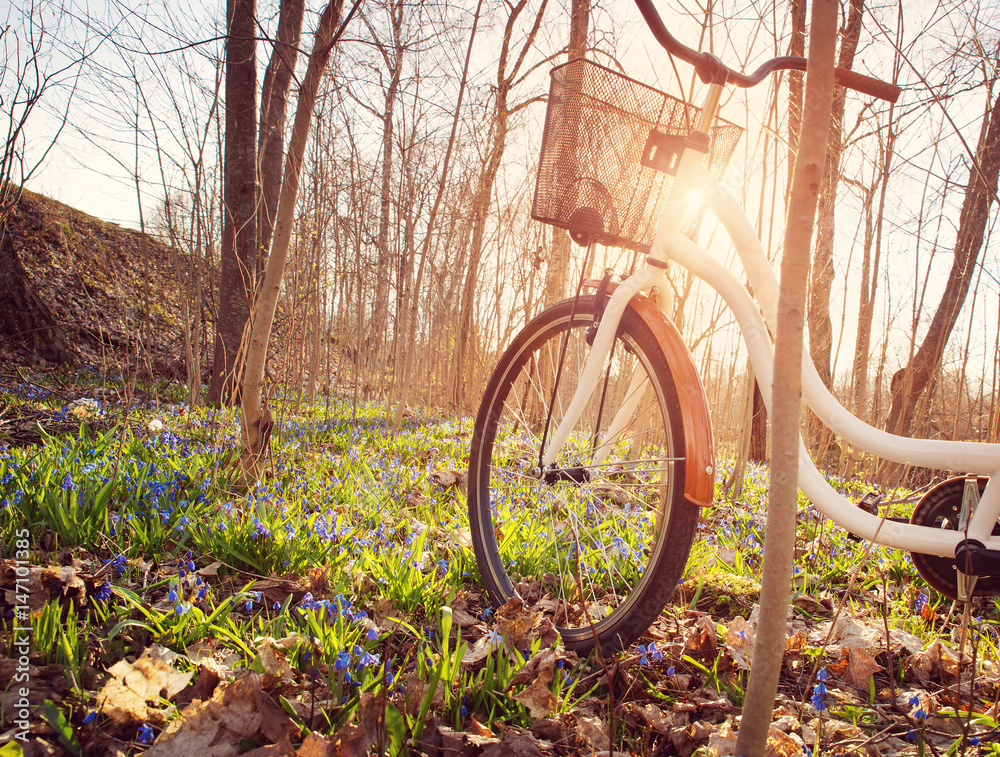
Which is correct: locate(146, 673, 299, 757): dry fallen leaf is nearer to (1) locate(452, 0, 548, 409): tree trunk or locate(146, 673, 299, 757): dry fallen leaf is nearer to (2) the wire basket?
(2) the wire basket

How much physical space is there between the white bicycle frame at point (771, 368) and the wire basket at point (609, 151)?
154mm

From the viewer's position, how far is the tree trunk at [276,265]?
7.87ft

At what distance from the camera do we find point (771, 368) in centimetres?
137

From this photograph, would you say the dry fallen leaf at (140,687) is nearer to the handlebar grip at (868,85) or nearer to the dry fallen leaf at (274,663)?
the dry fallen leaf at (274,663)

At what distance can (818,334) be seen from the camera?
19.0 ft

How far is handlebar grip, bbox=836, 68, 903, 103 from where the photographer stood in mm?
1531

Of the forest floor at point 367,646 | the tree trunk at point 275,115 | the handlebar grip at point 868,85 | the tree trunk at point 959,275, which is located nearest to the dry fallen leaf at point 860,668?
the forest floor at point 367,646

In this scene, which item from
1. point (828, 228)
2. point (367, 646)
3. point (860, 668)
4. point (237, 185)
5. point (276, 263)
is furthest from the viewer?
point (237, 185)

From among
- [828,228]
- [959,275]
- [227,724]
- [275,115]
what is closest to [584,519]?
[227,724]

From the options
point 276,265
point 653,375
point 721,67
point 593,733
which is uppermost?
point 721,67

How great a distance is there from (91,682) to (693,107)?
2269mm

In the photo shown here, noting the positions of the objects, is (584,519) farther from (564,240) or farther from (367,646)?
(564,240)

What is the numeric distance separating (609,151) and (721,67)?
39 centimetres

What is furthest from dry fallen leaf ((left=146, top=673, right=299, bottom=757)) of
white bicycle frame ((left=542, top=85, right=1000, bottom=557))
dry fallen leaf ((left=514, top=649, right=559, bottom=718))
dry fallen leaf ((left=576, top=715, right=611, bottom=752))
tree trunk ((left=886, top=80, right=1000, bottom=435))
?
tree trunk ((left=886, top=80, right=1000, bottom=435))
